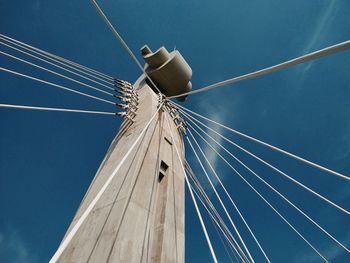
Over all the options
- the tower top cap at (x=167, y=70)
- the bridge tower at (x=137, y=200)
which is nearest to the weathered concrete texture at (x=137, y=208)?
the bridge tower at (x=137, y=200)

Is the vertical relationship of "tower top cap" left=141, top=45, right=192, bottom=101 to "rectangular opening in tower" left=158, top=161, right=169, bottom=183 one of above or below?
above

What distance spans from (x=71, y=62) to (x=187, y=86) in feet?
11.8

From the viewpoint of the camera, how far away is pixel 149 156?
14.5 feet

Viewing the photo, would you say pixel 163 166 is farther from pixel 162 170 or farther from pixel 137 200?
pixel 137 200

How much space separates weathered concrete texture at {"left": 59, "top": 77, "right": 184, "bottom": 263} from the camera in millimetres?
3068

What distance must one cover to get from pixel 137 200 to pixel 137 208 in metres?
0.12

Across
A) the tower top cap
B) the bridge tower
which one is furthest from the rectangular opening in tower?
the tower top cap

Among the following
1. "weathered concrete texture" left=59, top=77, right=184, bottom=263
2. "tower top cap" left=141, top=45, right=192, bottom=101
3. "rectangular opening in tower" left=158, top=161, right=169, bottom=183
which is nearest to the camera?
"weathered concrete texture" left=59, top=77, right=184, bottom=263

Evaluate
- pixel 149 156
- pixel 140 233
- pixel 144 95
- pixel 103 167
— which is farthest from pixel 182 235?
pixel 144 95

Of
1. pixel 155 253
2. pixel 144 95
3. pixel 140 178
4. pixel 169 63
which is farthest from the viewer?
pixel 169 63

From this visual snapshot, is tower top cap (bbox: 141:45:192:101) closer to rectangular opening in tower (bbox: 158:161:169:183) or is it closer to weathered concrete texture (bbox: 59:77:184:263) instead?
weathered concrete texture (bbox: 59:77:184:263)

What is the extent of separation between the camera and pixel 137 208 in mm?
3516

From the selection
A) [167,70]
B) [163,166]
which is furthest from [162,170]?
[167,70]

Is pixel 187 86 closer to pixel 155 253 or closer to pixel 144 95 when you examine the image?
pixel 144 95
